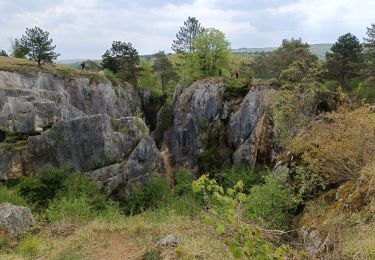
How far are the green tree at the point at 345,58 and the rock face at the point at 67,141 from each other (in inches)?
1048

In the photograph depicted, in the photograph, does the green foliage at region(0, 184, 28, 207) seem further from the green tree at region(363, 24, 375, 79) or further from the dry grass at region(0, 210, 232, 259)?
the green tree at region(363, 24, 375, 79)

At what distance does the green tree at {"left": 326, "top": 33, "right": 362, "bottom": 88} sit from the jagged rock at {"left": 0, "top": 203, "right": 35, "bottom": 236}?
4082 centimetres

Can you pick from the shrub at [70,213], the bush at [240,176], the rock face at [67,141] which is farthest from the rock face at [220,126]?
the shrub at [70,213]

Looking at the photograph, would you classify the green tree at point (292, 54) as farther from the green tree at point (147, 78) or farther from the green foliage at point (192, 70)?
the green tree at point (147, 78)

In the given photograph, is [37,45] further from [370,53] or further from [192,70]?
[370,53]

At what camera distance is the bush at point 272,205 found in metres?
10.4

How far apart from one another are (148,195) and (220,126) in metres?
12.6

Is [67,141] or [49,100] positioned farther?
[49,100]

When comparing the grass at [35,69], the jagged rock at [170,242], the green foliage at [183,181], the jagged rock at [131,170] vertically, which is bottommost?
the green foliage at [183,181]

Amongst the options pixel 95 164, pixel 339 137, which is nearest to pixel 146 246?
pixel 339 137

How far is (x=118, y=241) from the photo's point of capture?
1172 centimetres

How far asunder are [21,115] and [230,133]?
1968cm

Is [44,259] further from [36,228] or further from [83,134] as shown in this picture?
[83,134]

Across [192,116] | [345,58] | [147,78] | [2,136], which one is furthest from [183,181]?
[147,78]
